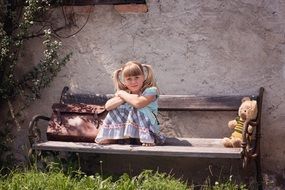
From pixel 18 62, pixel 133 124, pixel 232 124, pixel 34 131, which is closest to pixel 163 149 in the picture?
pixel 133 124

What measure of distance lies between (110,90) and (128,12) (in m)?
0.81

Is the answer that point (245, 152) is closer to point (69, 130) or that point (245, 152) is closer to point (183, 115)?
point (183, 115)

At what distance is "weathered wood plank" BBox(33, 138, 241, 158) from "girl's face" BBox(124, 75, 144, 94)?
0.52 meters

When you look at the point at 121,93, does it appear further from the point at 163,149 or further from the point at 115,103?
the point at 163,149

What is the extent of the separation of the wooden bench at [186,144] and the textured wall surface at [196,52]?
0.44ft

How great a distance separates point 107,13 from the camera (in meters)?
5.68

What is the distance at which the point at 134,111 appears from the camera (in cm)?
493

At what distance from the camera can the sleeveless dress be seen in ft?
15.9

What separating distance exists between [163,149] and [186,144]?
0.44m

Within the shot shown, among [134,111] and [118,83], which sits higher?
[118,83]

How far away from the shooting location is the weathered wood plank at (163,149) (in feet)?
15.0

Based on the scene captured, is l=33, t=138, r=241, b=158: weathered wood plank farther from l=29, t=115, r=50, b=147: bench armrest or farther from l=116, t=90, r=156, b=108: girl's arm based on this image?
l=116, t=90, r=156, b=108: girl's arm

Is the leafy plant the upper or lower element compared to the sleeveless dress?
upper

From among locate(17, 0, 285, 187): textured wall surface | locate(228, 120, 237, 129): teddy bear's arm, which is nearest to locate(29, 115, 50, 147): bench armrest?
locate(17, 0, 285, 187): textured wall surface
